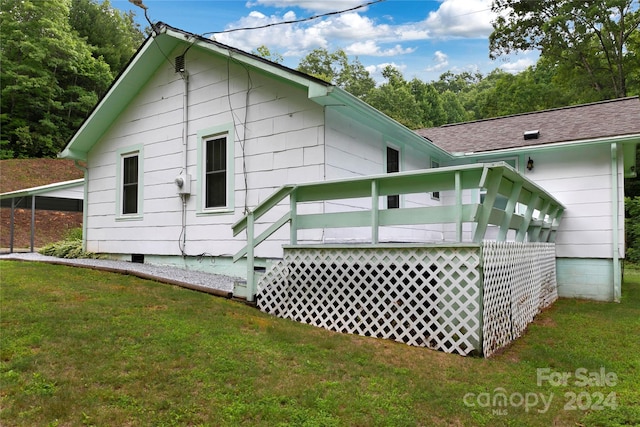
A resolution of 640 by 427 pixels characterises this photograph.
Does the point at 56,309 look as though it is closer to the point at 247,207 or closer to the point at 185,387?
the point at 185,387

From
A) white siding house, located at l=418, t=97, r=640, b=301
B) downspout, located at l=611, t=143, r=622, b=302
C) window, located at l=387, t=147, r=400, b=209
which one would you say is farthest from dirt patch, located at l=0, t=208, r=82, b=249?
downspout, located at l=611, t=143, r=622, b=302

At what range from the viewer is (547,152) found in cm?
911

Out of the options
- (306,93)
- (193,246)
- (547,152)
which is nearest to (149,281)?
(193,246)

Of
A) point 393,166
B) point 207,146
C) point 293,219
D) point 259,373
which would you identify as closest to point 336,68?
point 393,166

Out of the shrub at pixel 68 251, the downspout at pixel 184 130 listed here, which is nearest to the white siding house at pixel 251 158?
the downspout at pixel 184 130

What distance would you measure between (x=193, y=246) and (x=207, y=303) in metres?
3.06

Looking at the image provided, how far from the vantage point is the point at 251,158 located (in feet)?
24.0

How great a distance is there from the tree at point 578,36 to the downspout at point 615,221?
1612cm

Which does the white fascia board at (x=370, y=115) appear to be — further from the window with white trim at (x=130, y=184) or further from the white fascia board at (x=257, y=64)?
the window with white trim at (x=130, y=184)

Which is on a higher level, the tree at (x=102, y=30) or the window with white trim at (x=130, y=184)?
the tree at (x=102, y=30)

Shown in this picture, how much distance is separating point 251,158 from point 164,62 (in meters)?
3.34

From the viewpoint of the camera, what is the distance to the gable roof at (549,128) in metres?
8.66

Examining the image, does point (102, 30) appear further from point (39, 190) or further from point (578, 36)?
point (578, 36)

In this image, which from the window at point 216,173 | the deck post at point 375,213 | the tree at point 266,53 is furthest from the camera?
the tree at point 266,53
